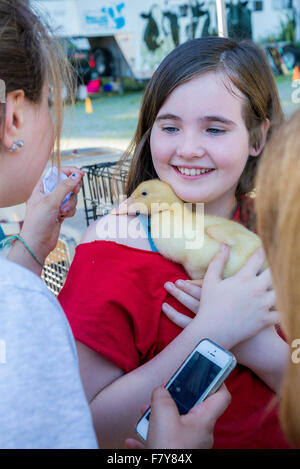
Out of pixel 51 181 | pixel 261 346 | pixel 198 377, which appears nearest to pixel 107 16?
pixel 51 181

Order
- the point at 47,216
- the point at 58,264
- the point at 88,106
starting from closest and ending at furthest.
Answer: the point at 47,216 < the point at 58,264 < the point at 88,106

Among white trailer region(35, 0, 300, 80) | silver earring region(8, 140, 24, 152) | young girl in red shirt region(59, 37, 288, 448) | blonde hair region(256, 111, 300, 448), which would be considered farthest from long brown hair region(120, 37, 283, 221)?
white trailer region(35, 0, 300, 80)

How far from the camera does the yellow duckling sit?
4.14 feet

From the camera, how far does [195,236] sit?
4.19 ft

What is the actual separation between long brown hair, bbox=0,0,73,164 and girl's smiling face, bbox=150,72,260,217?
394 mm

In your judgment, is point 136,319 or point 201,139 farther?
point 201,139

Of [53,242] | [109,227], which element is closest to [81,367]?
[109,227]

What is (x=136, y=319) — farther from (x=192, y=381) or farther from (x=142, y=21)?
(x=142, y=21)

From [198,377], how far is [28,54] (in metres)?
0.76

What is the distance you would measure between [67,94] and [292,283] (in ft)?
2.81

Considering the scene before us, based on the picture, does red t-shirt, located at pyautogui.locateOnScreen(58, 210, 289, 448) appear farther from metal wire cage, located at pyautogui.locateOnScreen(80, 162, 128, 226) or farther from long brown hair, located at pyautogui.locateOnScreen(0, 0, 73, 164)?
metal wire cage, located at pyautogui.locateOnScreen(80, 162, 128, 226)

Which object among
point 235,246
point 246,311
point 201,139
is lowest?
point 246,311

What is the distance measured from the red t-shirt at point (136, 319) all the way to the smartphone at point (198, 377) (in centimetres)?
19
